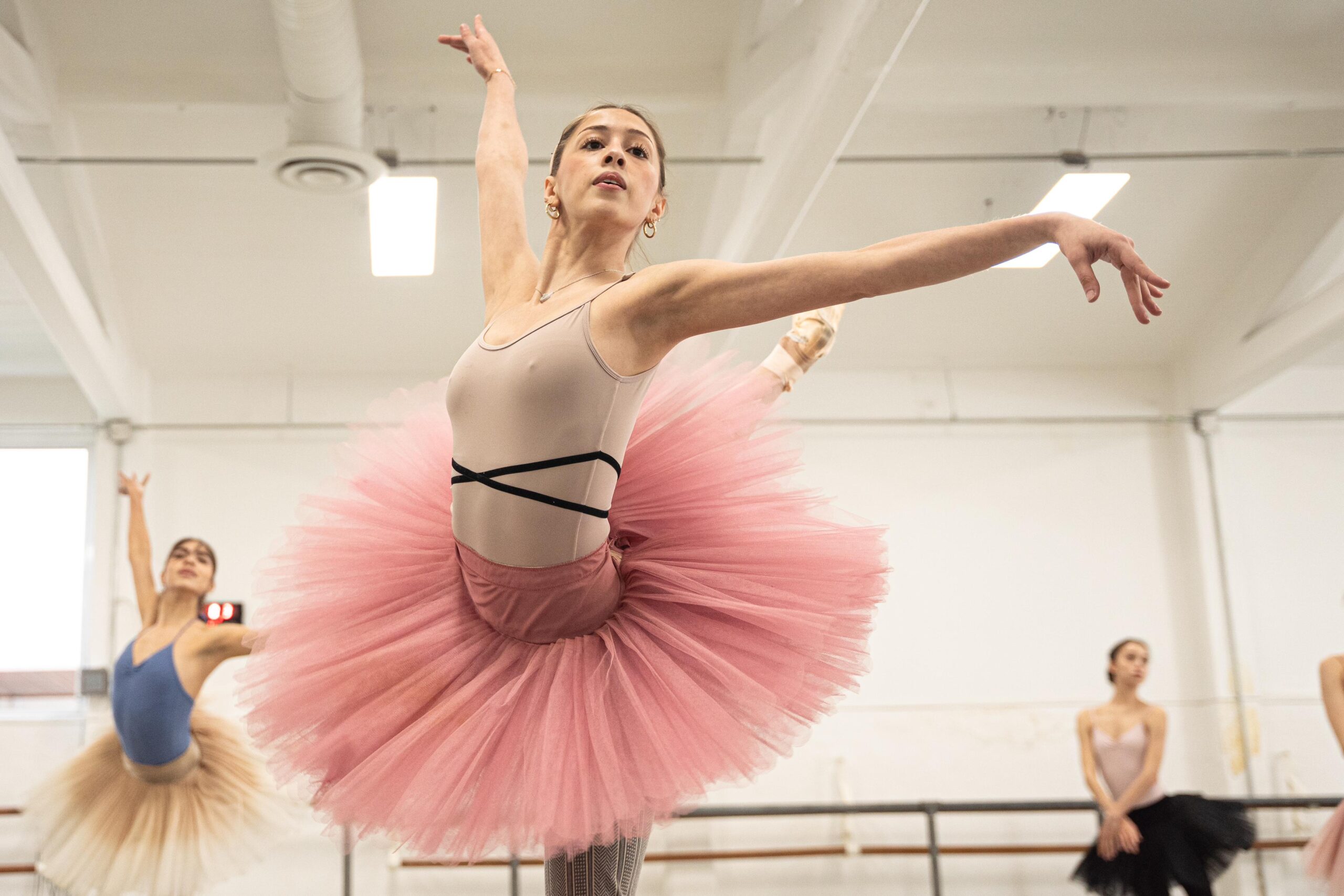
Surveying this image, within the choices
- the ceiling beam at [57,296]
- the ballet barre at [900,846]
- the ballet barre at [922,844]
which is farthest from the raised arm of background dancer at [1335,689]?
the ceiling beam at [57,296]

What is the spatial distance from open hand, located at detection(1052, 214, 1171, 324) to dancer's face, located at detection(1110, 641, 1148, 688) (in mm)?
5179

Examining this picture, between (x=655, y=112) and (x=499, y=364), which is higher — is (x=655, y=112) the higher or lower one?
the higher one

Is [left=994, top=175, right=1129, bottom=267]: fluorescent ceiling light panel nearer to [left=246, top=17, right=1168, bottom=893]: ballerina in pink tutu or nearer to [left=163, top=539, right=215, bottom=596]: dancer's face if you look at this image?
[left=163, top=539, right=215, bottom=596]: dancer's face

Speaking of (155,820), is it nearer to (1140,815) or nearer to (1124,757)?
(1140,815)

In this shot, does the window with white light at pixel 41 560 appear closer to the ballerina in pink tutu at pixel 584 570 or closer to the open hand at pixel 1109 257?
the ballerina in pink tutu at pixel 584 570

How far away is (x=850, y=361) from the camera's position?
7.93m

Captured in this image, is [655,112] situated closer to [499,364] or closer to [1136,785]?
[1136,785]

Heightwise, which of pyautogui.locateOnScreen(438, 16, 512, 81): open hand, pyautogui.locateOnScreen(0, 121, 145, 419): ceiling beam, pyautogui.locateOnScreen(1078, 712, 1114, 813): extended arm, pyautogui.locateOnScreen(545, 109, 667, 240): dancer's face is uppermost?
pyautogui.locateOnScreen(0, 121, 145, 419): ceiling beam

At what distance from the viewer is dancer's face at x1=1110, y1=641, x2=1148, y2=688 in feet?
19.0

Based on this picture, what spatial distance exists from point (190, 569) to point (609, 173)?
3.22 meters

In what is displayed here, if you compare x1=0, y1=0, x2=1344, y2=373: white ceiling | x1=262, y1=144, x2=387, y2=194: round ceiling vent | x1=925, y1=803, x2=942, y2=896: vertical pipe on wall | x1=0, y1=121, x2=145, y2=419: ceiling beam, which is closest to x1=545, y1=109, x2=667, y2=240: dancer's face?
x1=262, y1=144, x2=387, y2=194: round ceiling vent

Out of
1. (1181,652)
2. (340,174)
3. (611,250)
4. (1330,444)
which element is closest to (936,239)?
(611,250)

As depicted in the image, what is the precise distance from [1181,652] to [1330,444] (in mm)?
1787

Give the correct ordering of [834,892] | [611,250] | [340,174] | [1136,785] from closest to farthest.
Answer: [611,250], [340,174], [1136,785], [834,892]
